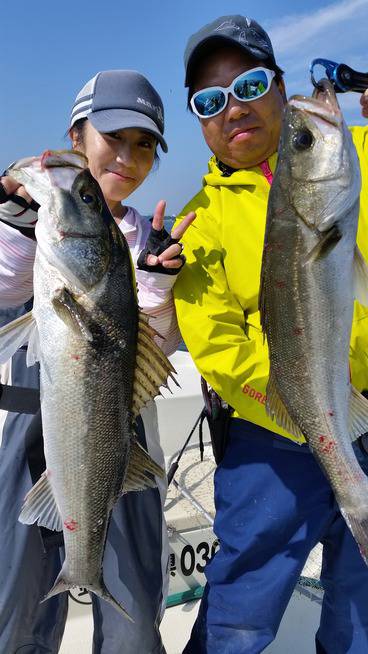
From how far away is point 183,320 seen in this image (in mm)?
2902

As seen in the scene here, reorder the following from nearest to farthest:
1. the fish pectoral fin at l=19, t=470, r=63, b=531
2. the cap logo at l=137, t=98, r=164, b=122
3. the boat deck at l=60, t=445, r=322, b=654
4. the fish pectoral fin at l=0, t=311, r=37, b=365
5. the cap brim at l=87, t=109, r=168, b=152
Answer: the fish pectoral fin at l=0, t=311, r=37, b=365 → the fish pectoral fin at l=19, t=470, r=63, b=531 → the cap brim at l=87, t=109, r=168, b=152 → the cap logo at l=137, t=98, r=164, b=122 → the boat deck at l=60, t=445, r=322, b=654

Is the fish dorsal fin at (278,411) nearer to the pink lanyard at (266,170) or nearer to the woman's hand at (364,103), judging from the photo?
the pink lanyard at (266,170)

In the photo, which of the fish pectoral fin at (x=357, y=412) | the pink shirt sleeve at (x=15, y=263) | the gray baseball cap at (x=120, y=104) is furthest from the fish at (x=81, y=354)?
the gray baseball cap at (x=120, y=104)

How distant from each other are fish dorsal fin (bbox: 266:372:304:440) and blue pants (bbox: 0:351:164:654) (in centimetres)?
77

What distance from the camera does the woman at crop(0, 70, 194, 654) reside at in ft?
9.01

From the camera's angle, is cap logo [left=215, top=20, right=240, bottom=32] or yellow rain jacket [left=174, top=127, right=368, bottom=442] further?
cap logo [left=215, top=20, right=240, bottom=32]

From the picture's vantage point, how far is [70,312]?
2160 millimetres

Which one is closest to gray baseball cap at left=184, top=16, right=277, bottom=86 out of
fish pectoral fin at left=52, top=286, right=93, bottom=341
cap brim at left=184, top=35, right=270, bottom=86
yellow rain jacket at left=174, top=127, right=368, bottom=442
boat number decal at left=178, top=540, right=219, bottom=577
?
cap brim at left=184, top=35, right=270, bottom=86

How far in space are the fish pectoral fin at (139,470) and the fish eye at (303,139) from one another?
1.45 metres

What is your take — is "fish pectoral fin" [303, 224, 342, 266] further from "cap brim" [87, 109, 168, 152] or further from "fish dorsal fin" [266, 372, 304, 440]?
"cap brim" [87, 109, 168, 152]

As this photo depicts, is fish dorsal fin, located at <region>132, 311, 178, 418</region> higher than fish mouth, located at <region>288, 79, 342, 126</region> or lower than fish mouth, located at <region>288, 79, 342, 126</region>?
lower

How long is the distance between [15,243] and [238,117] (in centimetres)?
141

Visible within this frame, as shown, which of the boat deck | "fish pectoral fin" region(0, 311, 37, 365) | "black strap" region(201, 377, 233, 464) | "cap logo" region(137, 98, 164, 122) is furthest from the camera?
the boat deck

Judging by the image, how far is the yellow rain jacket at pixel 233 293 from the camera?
9.35ft
